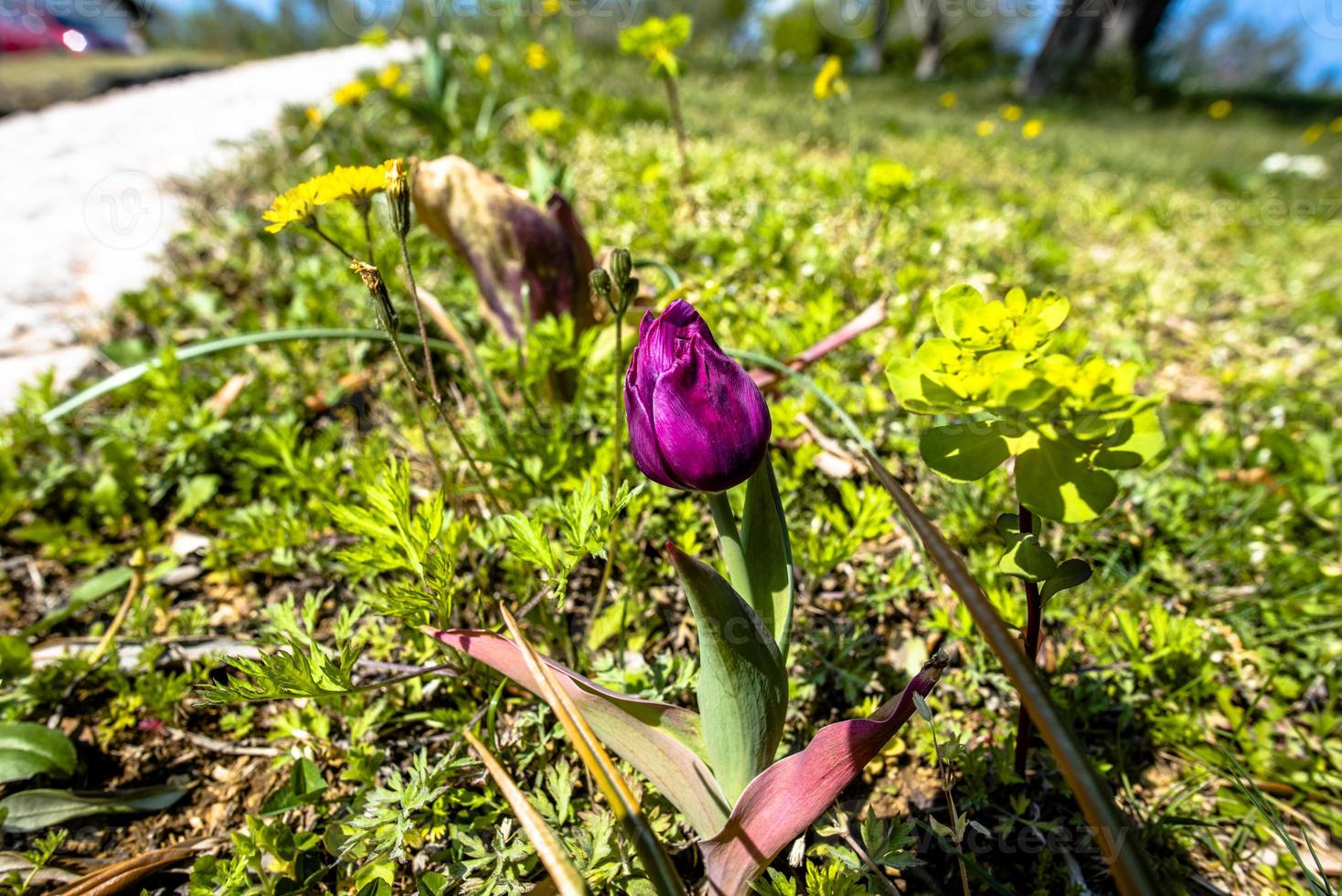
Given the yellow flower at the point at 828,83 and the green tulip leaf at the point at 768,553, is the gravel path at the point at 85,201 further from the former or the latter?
the yellow flower at the point at 828,83

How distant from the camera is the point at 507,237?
1.59 metres

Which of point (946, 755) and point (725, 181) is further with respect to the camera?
point (725, 181)

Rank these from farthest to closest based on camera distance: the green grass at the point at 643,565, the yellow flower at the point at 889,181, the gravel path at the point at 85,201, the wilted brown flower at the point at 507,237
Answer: the gravel path at the point at 85,201, the yellow flower at the point at 889,181, the wilted brown flower at the point at 507,237, the green grass at the point at 643,565

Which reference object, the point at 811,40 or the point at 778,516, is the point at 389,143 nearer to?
the point at 778,516

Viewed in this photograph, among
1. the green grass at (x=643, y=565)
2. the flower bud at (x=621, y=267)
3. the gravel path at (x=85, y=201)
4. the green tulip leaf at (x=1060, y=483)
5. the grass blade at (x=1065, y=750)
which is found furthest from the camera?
the gravel path at (x=85, y=201)

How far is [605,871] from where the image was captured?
0.87 meters

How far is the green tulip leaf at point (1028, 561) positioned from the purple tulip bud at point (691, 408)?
30 centimetres

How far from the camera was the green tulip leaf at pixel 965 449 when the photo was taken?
2.48 ft

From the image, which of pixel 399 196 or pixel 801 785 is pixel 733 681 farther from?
pixel 399 196

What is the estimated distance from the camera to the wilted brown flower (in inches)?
62.0

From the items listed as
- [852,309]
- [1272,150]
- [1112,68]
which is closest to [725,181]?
[852,309]

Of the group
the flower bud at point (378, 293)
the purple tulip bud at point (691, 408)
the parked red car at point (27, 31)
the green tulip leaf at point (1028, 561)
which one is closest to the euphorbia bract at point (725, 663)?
the purple tulip bud at point (691, 408)

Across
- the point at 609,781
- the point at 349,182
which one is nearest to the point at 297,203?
the point at 349,182

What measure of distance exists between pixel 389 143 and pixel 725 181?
5.73ft
